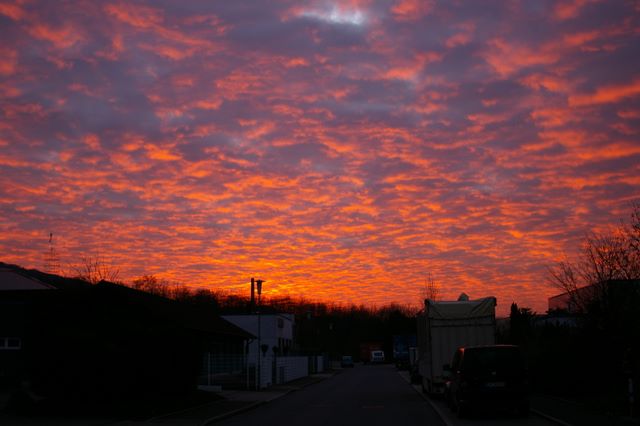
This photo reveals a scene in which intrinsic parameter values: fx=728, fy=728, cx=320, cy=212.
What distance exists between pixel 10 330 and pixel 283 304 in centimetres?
10656

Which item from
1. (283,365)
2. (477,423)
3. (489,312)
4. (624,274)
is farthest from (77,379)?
(283,365)

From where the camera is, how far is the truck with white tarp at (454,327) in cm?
2580

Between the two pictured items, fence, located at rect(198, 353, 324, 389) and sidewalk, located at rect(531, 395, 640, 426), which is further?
fence, located at rect(198, 353, 324, 389)

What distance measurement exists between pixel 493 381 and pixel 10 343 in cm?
2725

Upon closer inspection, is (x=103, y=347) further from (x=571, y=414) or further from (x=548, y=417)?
(x=571, y=414)

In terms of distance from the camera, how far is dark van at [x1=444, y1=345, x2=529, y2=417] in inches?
760

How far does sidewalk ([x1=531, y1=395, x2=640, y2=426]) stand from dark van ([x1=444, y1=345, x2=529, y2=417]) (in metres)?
1.03

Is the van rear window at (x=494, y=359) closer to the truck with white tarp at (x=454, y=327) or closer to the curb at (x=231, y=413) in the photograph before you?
the truck with white tarp at (x=454, y=327)

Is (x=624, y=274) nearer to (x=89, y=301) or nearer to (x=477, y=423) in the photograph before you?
(x=477, y=423)

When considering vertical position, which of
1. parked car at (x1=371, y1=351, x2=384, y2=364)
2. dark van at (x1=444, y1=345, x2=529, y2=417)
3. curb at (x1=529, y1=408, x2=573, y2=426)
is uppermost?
dark van at (x1=444, y1=345, x2=529, y2=417)

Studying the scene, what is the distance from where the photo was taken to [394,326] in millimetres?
132875

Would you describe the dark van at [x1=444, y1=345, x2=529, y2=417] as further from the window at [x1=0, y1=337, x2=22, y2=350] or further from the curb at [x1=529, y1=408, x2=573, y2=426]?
the window at [x1=0, y1=337, x2=22, y2=350]

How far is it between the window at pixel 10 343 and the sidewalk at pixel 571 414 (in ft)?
84.0

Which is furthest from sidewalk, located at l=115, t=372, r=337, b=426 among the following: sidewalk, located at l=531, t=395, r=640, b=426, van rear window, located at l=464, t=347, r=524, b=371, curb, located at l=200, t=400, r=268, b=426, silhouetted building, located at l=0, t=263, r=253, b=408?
sidewalk, located at l=531, t=395, r=640, b=426
